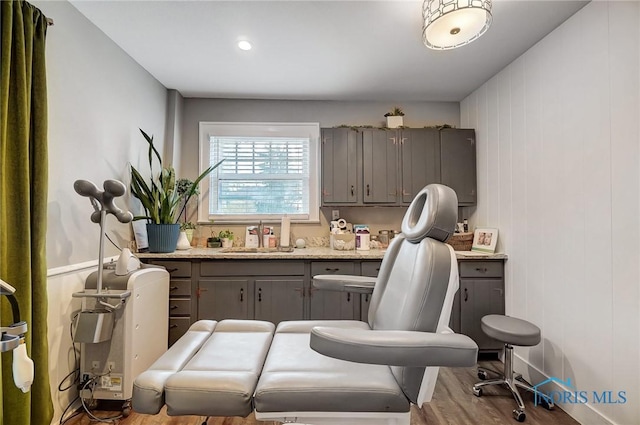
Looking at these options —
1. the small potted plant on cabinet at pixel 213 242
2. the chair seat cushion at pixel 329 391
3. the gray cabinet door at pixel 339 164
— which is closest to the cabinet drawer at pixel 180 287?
the small potted plant on cabinet at pixel 213 242

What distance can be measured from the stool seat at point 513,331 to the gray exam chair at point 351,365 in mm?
1075

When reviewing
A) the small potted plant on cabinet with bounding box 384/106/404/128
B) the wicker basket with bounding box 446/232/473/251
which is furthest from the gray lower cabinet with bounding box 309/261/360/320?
the small potted plant on cabinet with bounding box 384/106/404/128

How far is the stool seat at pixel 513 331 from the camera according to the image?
74.4 inches

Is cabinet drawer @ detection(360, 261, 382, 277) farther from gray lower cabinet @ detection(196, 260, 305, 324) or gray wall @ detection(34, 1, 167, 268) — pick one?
gray wall @ detection(34, 1, 167, 268)

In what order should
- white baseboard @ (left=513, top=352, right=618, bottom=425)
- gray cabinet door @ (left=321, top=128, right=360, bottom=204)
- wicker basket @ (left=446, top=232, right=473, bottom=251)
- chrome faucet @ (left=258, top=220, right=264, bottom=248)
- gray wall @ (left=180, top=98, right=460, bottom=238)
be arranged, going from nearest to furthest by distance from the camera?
white baseboard @ (left=513, top=352, right=618, bottom=425) < wicker basket @ (left=446, top=232, right=473, bottom=251) < gray cabinet door @ (left=321, top=128, right=360, bottom=204) < chrome faucet @ (left=258, top=220, right=264, bottom=248) < gray wall @ (left=180, top=98, right=460, bottom=238)

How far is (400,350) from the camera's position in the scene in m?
0.94

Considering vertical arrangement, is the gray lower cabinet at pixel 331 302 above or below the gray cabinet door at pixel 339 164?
below

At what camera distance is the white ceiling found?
1.86 metres

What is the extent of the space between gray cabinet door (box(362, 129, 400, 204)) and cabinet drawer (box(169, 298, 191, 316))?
1874mm

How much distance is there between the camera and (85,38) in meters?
1.96

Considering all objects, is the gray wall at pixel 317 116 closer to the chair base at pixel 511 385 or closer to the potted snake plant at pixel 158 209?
the potted snake plant at pixel 158 209

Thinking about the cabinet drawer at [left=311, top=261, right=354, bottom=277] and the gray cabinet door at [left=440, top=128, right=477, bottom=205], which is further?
the gray cabinet door at [left=440, top=128, right=477, bottom=205]

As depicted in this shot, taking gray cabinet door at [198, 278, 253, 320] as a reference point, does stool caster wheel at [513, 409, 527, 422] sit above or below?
below

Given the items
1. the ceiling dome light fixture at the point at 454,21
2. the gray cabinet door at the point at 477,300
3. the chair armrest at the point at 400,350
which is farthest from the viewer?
the gray cabinet door at the point at 477,300
